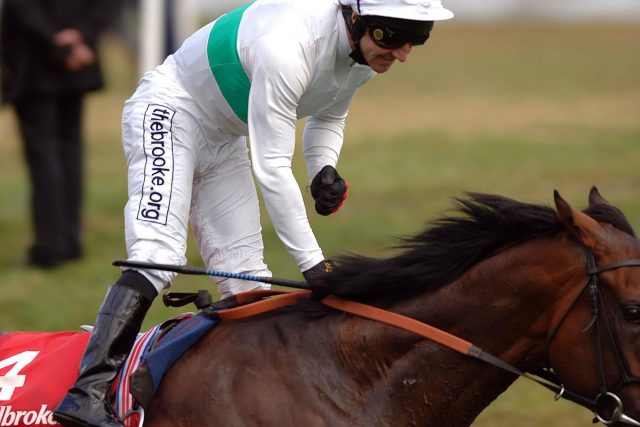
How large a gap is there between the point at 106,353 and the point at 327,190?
3.28 feet

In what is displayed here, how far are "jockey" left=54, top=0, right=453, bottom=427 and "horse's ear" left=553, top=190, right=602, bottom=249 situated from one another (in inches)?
32.0

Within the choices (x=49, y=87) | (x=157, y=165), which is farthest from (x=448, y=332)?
(x=49, y=87)

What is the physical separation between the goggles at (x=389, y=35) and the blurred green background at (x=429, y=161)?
64 centimetres

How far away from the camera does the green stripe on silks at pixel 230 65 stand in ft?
14.1

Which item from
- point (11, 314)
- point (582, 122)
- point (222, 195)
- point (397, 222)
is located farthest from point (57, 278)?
point (582, 122)

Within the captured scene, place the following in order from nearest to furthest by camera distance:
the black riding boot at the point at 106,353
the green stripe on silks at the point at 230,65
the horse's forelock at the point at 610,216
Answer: the horse's forelock at the point at 610,216, the black riding boot at the point at 106,353, the green stripe on silks at the point at 230,65

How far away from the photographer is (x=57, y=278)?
9.62 meters

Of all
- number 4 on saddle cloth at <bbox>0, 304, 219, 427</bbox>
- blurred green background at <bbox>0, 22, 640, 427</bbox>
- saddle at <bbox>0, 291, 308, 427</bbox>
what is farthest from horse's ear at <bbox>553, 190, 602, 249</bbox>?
number 4 on saddle cloth at <bbox>0, 304, 219, 427</bbox>

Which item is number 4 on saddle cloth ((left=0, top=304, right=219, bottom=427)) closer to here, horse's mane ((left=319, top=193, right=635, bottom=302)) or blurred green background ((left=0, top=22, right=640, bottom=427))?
horse's mane ((left=319, top=193, right=635, bottom=302))

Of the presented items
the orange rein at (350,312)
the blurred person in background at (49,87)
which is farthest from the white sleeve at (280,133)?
the blurred person in background at (49,87)

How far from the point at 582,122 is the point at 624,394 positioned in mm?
15734

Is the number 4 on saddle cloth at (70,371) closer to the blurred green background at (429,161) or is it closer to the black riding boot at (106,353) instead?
the black riding boot at (106,353)

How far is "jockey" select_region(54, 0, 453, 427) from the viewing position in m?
3.99

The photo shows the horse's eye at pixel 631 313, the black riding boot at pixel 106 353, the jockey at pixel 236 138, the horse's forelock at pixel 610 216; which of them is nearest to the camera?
the horse's eye at pixel 631 313
